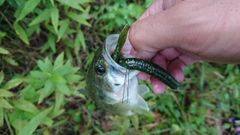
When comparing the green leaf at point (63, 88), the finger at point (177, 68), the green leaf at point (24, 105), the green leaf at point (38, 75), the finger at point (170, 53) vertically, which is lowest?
the green leaf at point (24, 105)

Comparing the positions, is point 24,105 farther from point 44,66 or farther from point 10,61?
point 10,61

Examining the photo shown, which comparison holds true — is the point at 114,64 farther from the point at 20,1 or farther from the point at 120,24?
the point at 120,24

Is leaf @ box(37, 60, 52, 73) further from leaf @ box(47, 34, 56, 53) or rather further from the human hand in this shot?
the human hand

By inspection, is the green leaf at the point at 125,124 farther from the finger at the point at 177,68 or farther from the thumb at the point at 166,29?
the thumb at the point at 166,29

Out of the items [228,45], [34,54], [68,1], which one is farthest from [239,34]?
[34,54]

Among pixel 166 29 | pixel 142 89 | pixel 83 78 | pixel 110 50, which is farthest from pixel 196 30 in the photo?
pixel 83 78

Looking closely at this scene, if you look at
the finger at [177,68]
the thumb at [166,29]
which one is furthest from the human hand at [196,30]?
the finger at [177,68]

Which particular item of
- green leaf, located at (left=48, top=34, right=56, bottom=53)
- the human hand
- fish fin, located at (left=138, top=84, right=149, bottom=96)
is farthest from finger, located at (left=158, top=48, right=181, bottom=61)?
green leaf, located at (left=48, top=34, right=56, bottom=53)
